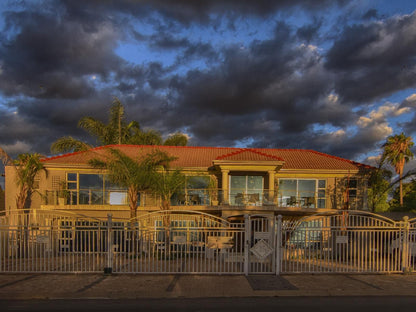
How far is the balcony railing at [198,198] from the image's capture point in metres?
19.0

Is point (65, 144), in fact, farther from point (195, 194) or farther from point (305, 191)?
point (305, 191)

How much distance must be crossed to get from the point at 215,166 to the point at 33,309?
13699 millimetres

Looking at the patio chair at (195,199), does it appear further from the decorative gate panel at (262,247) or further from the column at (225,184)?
the decorative gate panel at (262,247)

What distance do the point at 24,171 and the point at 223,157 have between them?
11.6 m

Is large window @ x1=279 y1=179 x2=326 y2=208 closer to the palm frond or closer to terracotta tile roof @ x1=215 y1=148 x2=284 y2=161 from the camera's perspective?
terracotta tile roof @ x1=215 y1=148 x2=284 y2=161

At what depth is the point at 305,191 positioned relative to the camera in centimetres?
2108

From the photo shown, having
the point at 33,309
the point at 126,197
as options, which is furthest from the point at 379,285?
the point at 126,197

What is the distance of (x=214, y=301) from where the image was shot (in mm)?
8477

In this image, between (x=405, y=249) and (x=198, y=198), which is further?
(x=198, y=198)

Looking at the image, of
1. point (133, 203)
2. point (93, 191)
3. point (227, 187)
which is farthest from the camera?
point (93, 191)

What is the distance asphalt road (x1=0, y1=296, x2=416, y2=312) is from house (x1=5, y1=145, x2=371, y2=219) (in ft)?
31.6

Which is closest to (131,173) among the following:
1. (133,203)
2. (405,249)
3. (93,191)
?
(133,203)

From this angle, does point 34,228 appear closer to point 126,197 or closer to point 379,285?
point 126,197

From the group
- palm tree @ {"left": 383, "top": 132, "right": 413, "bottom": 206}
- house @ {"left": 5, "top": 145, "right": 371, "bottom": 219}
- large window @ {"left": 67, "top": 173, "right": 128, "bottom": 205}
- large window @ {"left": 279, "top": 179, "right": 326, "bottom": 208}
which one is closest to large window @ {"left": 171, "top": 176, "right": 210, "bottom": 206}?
house @ {"left": 5, "top": 145, "right": 371, "bottom": 219}
